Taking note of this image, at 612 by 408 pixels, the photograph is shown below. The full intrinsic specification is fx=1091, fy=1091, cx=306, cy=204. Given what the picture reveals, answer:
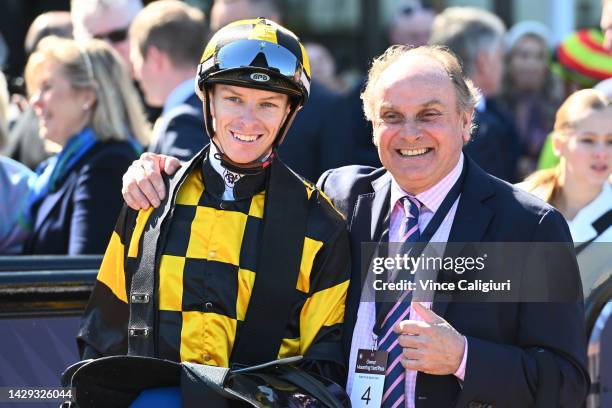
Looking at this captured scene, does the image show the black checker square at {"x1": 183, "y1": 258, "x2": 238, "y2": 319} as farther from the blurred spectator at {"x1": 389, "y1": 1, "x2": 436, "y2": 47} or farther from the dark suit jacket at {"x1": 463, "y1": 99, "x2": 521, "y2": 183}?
the blurred spectator at {"x1": 389, "y1": 1, "x2": 436, "y2": 47}

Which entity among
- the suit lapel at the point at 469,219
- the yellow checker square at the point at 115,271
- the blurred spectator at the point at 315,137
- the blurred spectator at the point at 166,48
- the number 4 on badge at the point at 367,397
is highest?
the blurred spectator at the point at 166,48

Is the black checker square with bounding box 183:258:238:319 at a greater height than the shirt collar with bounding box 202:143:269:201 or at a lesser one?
lesser

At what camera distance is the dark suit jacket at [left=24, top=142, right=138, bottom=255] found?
15.0 ft

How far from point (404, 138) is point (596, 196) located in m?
1.23

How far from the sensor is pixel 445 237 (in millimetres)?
3453

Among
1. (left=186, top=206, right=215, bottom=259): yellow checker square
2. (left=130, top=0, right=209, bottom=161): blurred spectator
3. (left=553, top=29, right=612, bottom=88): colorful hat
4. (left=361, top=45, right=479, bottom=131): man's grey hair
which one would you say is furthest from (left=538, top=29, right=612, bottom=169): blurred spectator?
(left=186, top=206, right=215, bottom=259): yellow checker square

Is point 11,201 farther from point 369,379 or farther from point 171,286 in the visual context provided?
point 369,379

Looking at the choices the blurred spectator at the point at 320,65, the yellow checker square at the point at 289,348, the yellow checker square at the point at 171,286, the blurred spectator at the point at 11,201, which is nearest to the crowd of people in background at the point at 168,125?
the blurred spectator at the point at 11,201

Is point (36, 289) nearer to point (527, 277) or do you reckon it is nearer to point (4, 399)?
point (4, 399)

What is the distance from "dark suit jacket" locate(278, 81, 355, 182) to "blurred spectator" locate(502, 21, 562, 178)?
235 cm

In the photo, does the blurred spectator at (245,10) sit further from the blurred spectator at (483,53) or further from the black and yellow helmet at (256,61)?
the black and yellow helmet at (256,61)

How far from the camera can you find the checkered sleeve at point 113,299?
3385 millimetres

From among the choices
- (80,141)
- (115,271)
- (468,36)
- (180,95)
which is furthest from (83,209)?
(468,36)

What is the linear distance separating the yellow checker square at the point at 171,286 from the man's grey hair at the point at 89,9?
3498 mm
